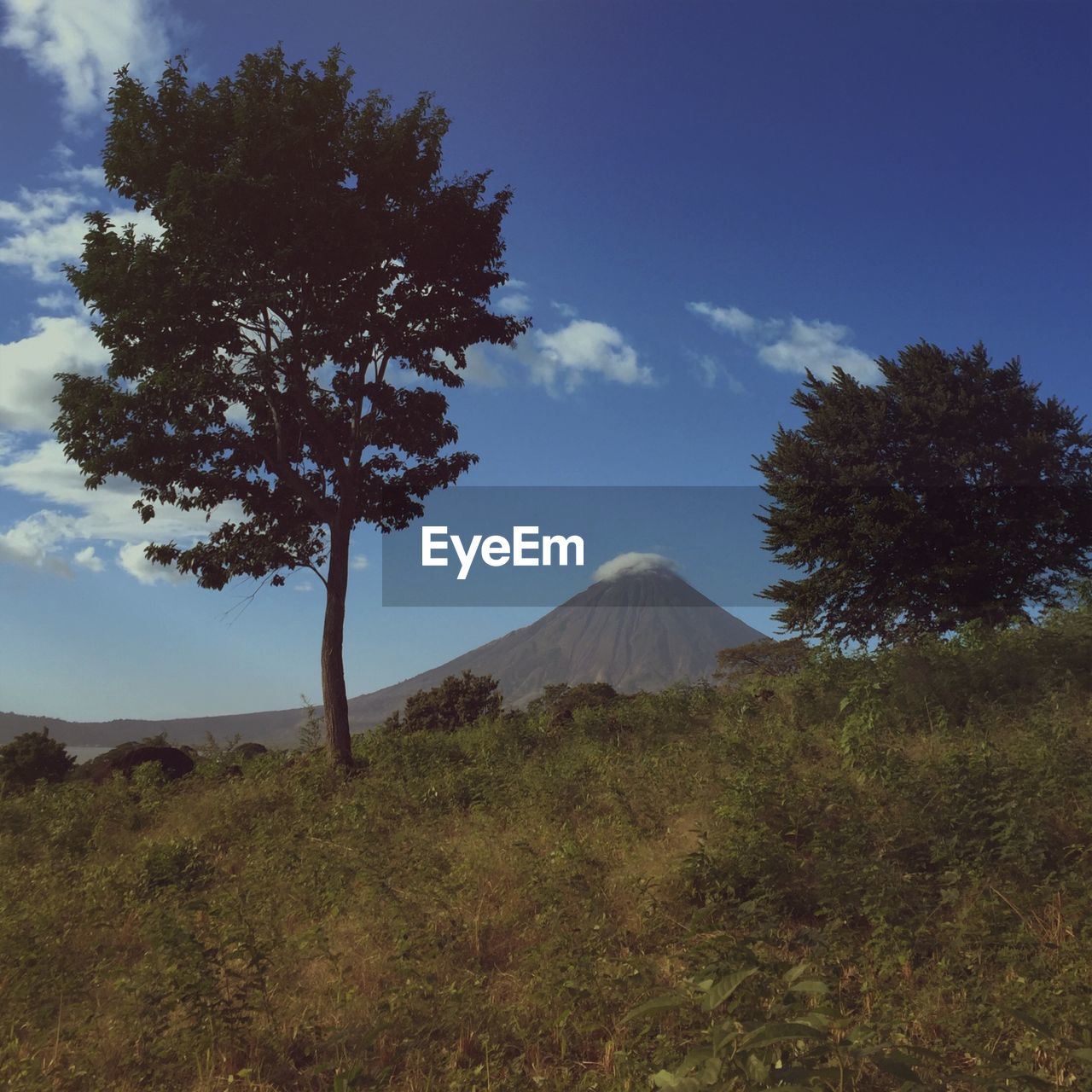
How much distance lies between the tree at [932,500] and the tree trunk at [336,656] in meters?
14.6

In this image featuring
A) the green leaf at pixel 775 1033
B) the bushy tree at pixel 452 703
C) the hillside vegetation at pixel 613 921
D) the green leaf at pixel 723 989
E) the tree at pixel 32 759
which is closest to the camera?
the green leaf at pixel 775 1033

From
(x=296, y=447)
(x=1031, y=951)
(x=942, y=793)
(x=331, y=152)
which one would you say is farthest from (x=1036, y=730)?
(x=331, y=152)

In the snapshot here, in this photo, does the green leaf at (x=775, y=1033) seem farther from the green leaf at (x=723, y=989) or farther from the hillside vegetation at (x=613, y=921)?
the green leaf at (x=723, y=989)

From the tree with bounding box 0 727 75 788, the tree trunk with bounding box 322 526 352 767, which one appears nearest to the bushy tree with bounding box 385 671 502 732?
the tree with bounding box 0 727 75 788

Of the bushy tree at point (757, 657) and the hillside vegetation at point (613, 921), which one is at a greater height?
the bushy tree at point (757, 657)

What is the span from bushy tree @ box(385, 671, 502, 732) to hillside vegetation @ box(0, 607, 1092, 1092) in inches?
815

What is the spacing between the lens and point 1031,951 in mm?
6238

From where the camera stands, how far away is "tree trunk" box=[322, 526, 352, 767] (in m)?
16.6

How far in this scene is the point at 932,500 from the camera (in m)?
25.0

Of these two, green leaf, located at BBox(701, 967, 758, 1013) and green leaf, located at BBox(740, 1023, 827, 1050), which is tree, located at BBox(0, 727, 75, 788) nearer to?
green leaf, located at BBox(701, 967, 758, 1013)

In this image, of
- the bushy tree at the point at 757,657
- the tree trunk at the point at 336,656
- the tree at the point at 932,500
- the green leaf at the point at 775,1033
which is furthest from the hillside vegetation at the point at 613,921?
the bushy tree at the point at 757,657

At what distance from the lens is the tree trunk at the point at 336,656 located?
16.6 m

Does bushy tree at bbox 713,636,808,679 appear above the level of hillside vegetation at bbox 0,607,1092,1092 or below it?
above

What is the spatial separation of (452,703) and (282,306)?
2095 centimetres
